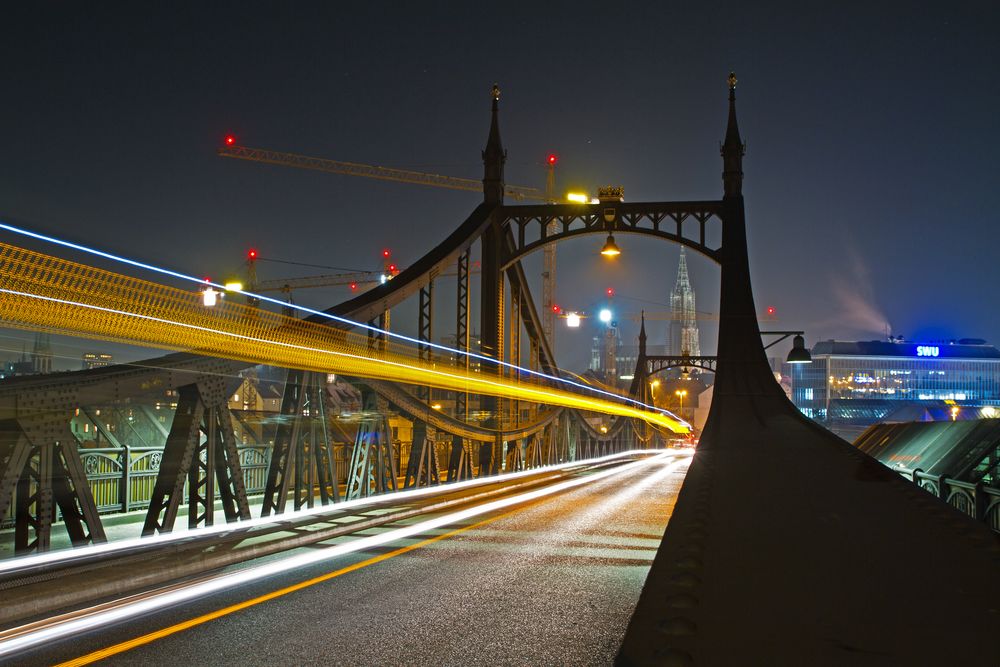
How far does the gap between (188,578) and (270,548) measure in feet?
6.23

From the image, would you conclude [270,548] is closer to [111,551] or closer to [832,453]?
[111,551]

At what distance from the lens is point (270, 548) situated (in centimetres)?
1120

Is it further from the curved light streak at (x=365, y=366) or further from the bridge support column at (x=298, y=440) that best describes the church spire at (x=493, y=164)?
the bridge support column at (x=298, y=440)

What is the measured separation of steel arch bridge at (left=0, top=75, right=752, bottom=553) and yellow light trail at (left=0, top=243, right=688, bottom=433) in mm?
315

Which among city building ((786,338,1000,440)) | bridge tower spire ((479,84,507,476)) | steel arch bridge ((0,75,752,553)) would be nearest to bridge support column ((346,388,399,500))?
steel arch bridge ((0,75,752,553))

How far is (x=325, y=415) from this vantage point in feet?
49.5

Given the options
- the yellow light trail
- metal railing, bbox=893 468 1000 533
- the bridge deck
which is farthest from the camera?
metal railing, bbox=893 468 1000 533

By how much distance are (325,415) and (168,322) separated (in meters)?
4.75

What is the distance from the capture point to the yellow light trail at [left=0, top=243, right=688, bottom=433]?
862 cm

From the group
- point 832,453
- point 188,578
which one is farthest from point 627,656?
point 188,578

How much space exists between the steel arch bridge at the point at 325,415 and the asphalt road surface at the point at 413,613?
2.13 metres

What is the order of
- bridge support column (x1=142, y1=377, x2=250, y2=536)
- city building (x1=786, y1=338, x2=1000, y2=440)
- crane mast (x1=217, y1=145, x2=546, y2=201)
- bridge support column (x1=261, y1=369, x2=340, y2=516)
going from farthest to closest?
city building (x1=786, y1=338, x2=1000, y2=440), crane mast (x1=217, y1=145, x2=546, y2=201), bridge support column (x1=261, y1=369, x2=340, y2=516), bridge support column (x1=142, y1=377, x2=250, y2=536)

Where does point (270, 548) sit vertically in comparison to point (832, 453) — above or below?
below

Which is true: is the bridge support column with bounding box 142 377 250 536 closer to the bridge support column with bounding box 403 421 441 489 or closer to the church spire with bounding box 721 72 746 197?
the bridge support column with bounding box 403 421 441 489
